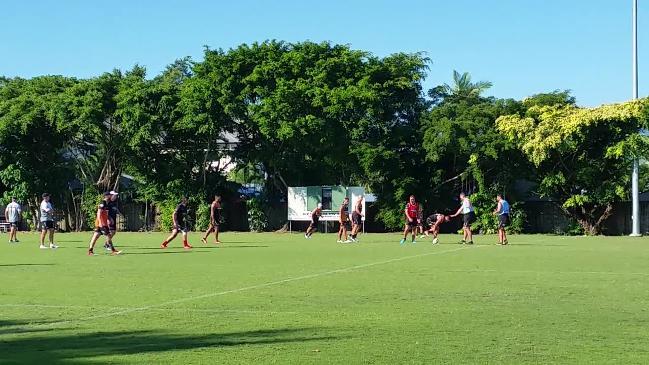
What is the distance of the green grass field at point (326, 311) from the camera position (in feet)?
26.9

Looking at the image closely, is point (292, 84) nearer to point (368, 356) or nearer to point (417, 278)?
point (417, 278)

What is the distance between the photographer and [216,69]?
42.1 meters

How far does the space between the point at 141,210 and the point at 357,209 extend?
19.3m

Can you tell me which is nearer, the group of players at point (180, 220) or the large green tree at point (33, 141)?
the group of players at point (180, 220)

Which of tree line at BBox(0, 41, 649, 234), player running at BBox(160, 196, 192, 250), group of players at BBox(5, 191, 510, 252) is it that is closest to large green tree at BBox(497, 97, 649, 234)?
tree line at BBox(0, 41, 649, 234)

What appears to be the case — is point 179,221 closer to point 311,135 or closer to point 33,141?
point 311,135

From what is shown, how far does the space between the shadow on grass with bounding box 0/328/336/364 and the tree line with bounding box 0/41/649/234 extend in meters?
29.9

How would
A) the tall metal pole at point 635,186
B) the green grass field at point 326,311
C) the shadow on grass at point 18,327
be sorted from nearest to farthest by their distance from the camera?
the green grass field at point 326,311
the shadow on grass at point 18,327
the tall metal pole at point 635,186

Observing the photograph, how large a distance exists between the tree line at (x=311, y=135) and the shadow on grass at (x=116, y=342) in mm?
29871

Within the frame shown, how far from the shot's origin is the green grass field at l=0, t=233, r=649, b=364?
820cm

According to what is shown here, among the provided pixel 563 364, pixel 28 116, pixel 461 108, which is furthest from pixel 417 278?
pixel 28 116

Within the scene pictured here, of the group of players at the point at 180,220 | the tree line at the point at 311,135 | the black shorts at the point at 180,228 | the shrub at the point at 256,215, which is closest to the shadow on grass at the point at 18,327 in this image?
the group of players at the point at 180,220

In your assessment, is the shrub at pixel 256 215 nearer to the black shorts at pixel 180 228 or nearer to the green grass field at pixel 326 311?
the black shorts at pixel 180 228

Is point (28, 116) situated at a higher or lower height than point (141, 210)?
higher
